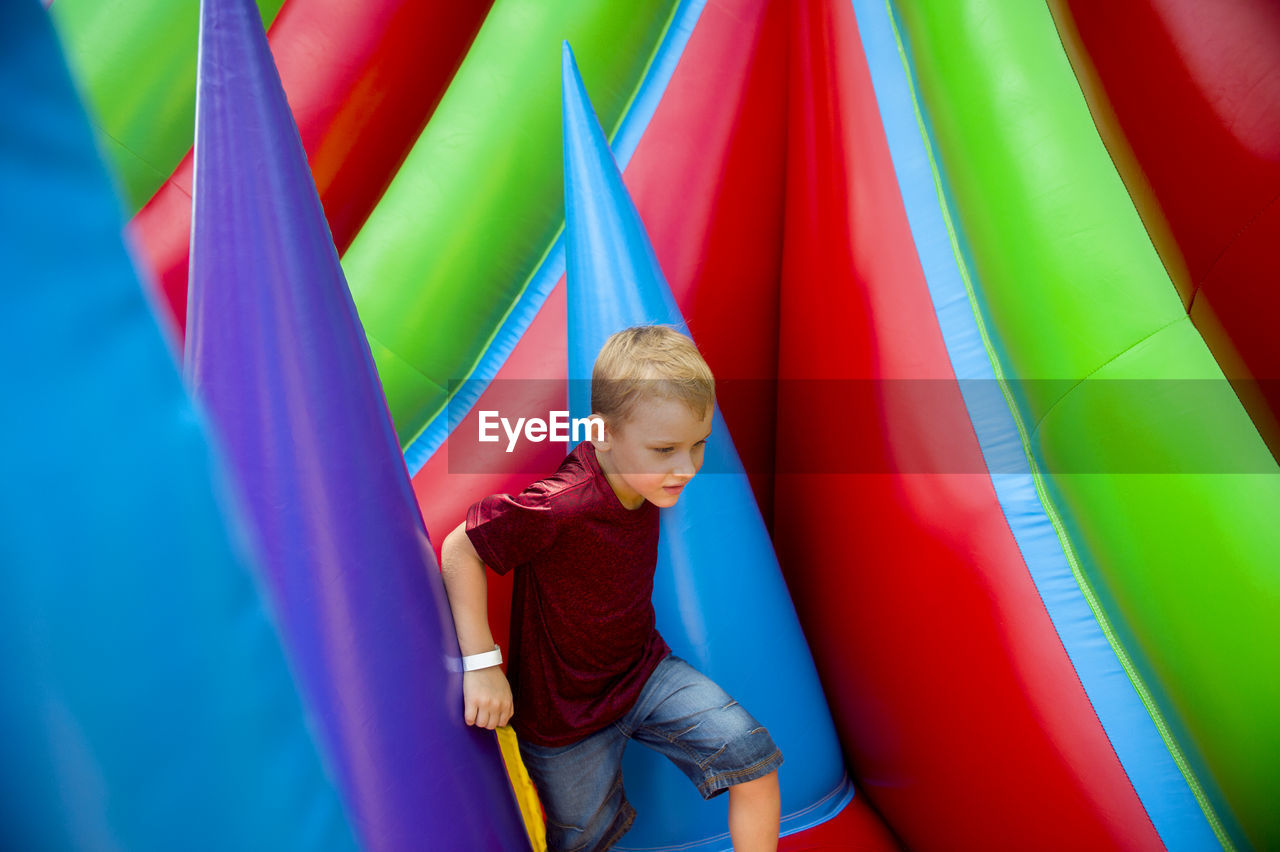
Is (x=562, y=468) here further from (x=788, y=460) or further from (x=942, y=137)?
(x=942, y=137)

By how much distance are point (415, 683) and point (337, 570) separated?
0.11 meters

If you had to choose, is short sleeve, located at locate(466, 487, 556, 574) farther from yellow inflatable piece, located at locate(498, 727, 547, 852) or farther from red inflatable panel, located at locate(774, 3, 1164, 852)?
red inflatable panel, located at locate(774, 3, 1164, 852)

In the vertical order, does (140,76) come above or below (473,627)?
above

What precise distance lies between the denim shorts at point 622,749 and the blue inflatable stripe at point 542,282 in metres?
0.40

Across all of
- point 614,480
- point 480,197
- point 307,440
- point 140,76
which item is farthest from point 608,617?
A: point 140,76

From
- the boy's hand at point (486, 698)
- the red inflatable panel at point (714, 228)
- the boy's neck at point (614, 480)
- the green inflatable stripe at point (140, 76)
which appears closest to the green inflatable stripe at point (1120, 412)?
the red inflatable panel at point (714, 228)

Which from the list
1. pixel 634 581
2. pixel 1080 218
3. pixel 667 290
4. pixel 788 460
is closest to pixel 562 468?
pixel 634 581

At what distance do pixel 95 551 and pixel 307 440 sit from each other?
0.17m

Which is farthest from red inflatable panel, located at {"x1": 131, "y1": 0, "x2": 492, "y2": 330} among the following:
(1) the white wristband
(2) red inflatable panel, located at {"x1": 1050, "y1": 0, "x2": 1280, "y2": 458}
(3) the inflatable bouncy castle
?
→ (2) red inflatable panel, located at {"x1": 1050, "y1": 0, "x2": 1280, "y2": 458}

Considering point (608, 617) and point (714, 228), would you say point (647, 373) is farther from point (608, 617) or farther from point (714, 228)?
point (714, 228)

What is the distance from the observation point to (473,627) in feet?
2.33

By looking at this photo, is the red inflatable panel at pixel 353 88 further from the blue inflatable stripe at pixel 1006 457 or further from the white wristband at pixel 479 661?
the white wristband at pixel 479 661

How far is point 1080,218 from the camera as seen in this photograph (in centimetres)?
81

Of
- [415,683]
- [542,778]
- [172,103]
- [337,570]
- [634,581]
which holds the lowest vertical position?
[542,778]
